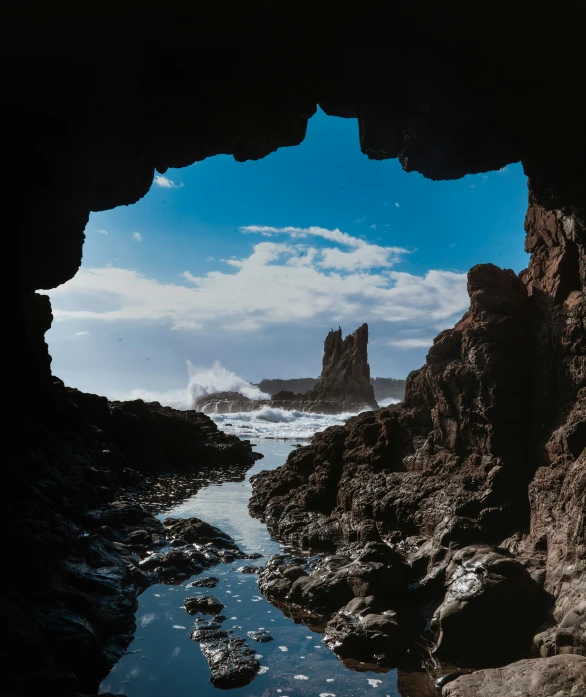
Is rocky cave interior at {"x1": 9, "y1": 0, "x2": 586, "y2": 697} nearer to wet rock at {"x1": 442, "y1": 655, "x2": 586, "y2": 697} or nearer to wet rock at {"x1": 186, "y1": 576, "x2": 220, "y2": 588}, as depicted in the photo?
wet rock at {"x1": 442, "y1": 655, "x2": 586, "y2": 697}

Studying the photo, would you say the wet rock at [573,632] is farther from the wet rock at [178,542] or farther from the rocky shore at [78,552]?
the wet rock at [178,542]

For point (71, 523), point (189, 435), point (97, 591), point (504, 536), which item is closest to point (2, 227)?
point (71, 523)

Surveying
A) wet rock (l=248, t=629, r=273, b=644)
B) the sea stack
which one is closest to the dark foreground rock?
wet rock (l=248, t=629, r=273, b=644)

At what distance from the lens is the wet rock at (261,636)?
897cm

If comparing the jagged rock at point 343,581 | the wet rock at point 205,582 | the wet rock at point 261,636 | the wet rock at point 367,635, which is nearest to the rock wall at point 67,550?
the wet rock at point 205,582

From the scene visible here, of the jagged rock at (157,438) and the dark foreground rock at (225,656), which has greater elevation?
the jagged rock at (157,438)

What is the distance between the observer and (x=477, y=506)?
11.9 m

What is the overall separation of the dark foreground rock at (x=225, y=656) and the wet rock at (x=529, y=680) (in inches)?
121

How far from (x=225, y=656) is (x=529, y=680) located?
4.72 metres

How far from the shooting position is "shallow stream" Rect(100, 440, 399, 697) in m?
7.40

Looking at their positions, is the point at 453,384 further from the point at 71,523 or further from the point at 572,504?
the point at 71,523

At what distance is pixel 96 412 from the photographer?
32094mm

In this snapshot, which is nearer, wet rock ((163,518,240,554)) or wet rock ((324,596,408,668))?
wet rock ((324,596,408,668))

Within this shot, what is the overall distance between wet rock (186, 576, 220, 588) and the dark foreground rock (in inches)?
76.8
